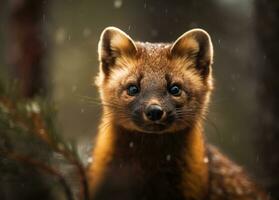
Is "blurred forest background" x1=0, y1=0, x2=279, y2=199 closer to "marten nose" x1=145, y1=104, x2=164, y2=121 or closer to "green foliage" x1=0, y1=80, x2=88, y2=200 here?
"green foliage" x1=0, y1=80, x2=88, y2=200

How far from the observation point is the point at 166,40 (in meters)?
10.4

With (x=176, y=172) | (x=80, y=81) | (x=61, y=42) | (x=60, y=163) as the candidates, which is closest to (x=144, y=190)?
(x=176, y=172)

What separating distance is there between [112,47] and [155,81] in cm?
59

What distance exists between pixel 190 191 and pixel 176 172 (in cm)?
20

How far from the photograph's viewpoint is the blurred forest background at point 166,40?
6.44 meters

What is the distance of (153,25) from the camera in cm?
1109

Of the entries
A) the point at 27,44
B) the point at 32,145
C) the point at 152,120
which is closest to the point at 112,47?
the point at 152,120

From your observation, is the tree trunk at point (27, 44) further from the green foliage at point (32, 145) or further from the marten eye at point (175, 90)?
the green foliage at point (32, 145)

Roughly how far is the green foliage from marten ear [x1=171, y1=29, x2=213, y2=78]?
4.74ft

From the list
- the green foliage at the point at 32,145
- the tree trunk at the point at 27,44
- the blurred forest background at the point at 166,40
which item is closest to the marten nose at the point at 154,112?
the blurred forest background at the point at 166,40

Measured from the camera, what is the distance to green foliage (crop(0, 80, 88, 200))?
329 cm

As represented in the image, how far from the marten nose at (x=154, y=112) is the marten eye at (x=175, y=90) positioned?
0.39 metres

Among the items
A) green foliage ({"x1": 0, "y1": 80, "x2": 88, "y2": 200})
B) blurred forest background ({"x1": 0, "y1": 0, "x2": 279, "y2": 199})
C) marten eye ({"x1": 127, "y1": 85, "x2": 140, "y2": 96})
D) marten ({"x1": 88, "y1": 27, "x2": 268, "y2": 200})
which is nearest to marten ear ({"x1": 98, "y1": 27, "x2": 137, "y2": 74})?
marten ({"x1": 88, "y1": 27, "x2": 268, "y2": 200})

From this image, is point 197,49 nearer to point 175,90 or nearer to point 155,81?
point 175,90
